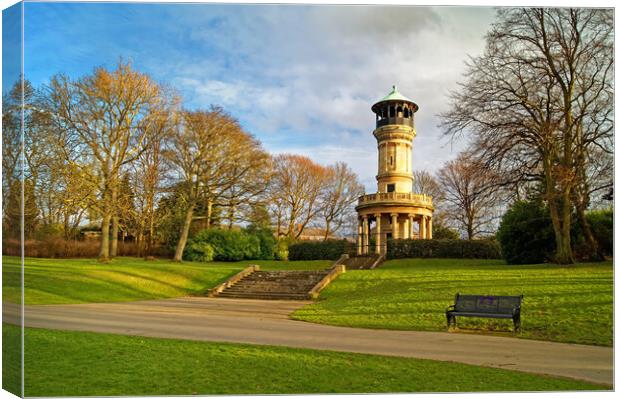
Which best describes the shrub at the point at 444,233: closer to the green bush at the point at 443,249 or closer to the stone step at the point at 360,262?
the green bush at the point at 443,249

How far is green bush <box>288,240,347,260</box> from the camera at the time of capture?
40844 millimetres

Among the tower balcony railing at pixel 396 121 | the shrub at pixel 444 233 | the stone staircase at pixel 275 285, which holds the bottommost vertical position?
the stone staircase at pixel 275 285

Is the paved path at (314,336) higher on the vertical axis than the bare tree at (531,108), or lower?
lower

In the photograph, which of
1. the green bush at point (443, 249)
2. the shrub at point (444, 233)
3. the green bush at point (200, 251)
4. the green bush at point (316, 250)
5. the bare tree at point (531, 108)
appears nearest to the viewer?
the bare tree at point (531, 108)

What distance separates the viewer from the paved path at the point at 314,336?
8.67 meters

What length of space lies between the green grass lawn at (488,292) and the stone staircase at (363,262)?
32.5 feet

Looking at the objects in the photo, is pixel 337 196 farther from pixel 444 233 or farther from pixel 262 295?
pixel 262 295

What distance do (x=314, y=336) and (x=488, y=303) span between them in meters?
4.17

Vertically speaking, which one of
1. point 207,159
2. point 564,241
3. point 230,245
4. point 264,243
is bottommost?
point 230,245

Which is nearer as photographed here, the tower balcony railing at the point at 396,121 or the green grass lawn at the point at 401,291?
the green grass lawn at the point at 401,291

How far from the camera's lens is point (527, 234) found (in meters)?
26.8

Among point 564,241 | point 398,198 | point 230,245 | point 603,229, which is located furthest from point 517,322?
point 230,245

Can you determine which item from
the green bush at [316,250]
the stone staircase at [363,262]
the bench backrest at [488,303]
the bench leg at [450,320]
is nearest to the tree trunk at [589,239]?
the bench backrest at [488,303]

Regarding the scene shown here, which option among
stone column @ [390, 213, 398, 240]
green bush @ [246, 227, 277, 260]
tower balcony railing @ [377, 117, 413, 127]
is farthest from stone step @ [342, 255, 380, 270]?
tower balcony railing @ [377, 117, 413, 127]
